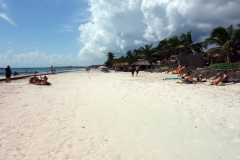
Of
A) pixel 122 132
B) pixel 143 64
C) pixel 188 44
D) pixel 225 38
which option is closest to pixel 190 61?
pixel 225 38

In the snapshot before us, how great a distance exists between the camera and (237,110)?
13.1 feet

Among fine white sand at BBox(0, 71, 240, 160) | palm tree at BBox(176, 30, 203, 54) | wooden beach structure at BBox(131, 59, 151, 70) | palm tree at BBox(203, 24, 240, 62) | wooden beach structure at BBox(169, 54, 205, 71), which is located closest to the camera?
fine white sand at BBox(0, 71, 240, 160)

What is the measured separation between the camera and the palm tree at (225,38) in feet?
49.5

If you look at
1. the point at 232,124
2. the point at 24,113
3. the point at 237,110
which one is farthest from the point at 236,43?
the point at 24,113

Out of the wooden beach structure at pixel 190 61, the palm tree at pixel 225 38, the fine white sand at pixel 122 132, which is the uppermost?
the palm tree at pixel 225 38

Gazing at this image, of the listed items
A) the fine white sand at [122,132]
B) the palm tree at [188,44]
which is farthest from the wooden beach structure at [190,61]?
the fine white sand at [122,132]

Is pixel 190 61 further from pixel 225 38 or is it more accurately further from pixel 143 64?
pixel 143 64

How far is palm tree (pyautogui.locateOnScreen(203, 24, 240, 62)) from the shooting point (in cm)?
1508

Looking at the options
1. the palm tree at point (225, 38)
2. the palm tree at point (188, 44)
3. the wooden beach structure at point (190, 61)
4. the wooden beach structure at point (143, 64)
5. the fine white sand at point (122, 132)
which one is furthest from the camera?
the wooden beach structure at point (143, 64)

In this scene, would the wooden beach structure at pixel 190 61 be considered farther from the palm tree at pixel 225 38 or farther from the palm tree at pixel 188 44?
the palm tree at pixel 188 44

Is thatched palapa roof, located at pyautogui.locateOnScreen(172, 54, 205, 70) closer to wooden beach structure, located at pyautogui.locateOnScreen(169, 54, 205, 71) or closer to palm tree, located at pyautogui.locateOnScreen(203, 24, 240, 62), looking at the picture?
wooden beach structure, located at pyautogui.locateOnScreen(169, 54, 205, 71)

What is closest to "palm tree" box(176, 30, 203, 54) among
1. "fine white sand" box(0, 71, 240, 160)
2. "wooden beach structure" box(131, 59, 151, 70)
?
"wooden beach structure" box(131, 59, 151, 70)

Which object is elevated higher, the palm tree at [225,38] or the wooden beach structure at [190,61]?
the palm tree at [225,38]

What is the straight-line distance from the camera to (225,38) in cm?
1606
